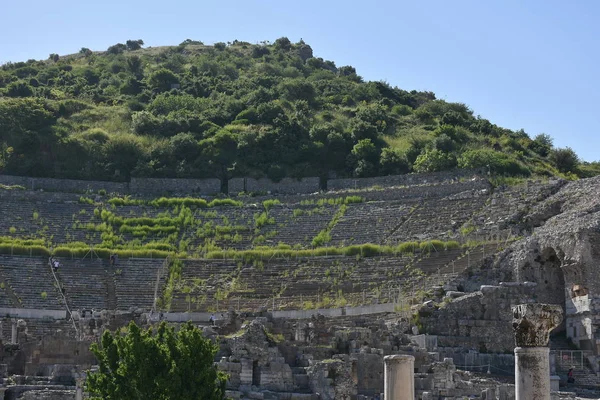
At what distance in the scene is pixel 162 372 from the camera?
29.2 metres

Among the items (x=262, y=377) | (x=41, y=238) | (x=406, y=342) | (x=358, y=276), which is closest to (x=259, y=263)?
(x=358, y=276)

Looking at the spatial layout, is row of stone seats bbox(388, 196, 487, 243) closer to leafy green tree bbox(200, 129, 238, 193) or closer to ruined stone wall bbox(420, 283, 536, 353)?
ruined stone wall bbox(420, 283, 536, 353)

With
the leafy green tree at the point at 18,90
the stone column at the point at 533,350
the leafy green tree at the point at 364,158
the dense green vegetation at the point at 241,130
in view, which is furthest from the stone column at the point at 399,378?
the leafy green tree at the point at 18,90

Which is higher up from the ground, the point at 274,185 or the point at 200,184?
the point at 200,184

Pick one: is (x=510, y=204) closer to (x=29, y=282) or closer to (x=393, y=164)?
(x=393, y=164)

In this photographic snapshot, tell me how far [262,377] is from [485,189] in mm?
31719

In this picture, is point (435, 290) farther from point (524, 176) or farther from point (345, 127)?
point (345, 127)

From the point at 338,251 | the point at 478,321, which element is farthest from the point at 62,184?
the point at 478,321

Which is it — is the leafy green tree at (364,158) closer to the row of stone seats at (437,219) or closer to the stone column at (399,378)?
the row of stone seats at (437,219)

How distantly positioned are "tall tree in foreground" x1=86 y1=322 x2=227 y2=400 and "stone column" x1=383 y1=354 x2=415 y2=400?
5804 millimetres

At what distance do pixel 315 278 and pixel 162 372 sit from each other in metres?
28.2

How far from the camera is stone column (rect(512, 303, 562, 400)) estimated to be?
56.7 ft

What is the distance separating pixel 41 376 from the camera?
38312 millimetres

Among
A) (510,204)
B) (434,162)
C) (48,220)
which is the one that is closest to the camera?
(510,204)
